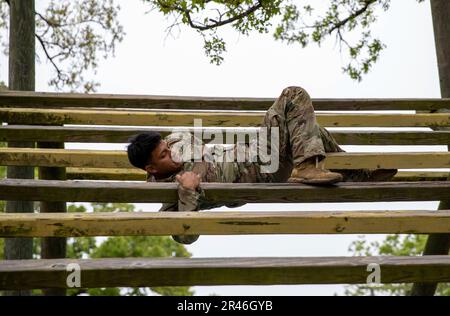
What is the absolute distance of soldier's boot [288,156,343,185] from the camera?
11.7ft

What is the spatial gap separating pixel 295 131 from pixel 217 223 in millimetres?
1352

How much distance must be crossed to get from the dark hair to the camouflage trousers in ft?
2.53

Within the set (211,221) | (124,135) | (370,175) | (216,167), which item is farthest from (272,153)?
(211,221)

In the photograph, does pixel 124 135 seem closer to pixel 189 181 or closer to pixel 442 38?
pixel 189 181

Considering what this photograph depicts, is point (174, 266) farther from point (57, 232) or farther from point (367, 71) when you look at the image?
point (367, 71)

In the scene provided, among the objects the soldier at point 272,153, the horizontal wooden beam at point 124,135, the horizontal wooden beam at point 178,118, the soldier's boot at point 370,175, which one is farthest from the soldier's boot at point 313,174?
the horizontal wooden beam at point 178,118

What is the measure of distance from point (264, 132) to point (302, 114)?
327 millimetres

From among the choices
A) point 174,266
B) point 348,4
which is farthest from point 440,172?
point 174,266

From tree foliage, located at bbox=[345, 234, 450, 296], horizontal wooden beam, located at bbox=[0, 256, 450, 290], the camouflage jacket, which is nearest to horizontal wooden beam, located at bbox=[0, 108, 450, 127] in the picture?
the camouflage jacket

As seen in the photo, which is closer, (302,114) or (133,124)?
(302,114)

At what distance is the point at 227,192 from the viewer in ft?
11.3

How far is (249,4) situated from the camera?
25.2 feet

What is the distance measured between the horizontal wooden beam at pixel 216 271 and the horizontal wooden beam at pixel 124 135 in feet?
7.35
